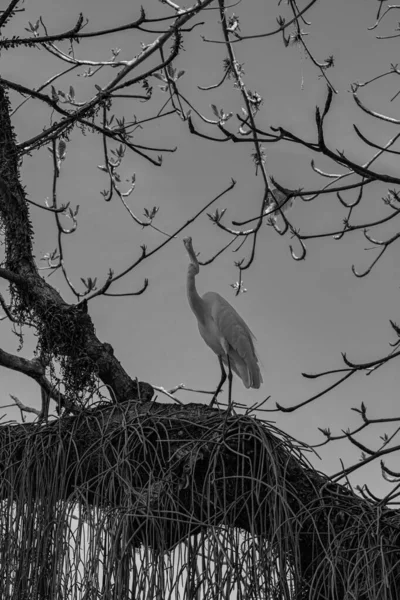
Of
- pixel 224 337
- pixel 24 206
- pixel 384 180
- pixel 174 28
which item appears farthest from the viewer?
pixel 224 337

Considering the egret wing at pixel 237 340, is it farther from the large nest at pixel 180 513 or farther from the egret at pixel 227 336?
the large nest at pixel 180 513

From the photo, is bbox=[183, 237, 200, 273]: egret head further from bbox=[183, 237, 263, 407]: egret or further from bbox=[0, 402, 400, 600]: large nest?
bbox=[0, 402, 400, 600]: large nest

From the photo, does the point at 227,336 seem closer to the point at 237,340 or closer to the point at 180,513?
the point at 237,340

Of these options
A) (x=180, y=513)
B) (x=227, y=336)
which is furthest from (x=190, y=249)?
(x=180, y=513)

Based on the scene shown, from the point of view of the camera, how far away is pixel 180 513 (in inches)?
94.3

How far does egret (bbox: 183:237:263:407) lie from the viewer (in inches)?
164

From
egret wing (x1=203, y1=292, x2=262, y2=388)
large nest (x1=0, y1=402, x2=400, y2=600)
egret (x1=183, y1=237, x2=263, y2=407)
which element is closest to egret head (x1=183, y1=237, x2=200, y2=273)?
egret (x1=183, y1=237, x2=263, y2=407)

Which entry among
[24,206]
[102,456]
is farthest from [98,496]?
[24,206]

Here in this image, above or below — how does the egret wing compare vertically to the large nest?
above

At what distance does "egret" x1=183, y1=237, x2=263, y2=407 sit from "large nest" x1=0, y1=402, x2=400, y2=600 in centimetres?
135

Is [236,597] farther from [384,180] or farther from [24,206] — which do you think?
[24,206]

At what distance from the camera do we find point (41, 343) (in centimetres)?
332

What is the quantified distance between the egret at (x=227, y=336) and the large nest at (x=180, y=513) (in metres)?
1.35

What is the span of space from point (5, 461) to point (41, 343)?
0.65m
